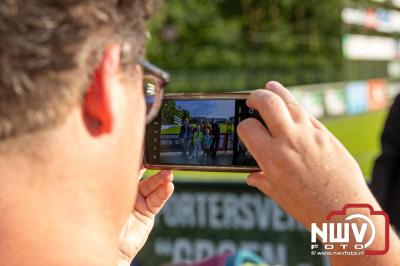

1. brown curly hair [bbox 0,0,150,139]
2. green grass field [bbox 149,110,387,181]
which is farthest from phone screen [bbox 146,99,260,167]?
green grass field [bbox 149,110,387,181]

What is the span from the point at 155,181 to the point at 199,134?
19 centimetres

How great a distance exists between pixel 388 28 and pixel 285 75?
74.3ft

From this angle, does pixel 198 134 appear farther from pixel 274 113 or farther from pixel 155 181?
pixel 274 113

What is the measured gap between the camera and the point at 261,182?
168 centimetres

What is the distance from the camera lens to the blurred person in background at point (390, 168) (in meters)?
3.80

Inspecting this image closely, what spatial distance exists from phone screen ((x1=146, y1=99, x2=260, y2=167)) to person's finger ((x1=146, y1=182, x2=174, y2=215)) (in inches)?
3.0

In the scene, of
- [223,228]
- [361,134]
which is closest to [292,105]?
[223,228]

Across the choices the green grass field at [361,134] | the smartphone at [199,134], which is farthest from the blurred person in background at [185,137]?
the green grass field at [361,134]

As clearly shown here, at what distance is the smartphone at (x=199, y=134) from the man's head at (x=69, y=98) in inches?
21.7

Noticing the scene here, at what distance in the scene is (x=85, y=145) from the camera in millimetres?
1424

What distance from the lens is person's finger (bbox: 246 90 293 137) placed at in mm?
1545

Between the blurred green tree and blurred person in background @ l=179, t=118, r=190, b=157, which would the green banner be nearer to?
blurred person in background @ l=179, t=118, r=190, b=157

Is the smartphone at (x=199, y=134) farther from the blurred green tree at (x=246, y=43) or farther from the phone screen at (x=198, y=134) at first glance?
the blurred green tree at (x=246, y=43)

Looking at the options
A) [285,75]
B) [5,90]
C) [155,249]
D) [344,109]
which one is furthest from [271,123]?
[285,75]
